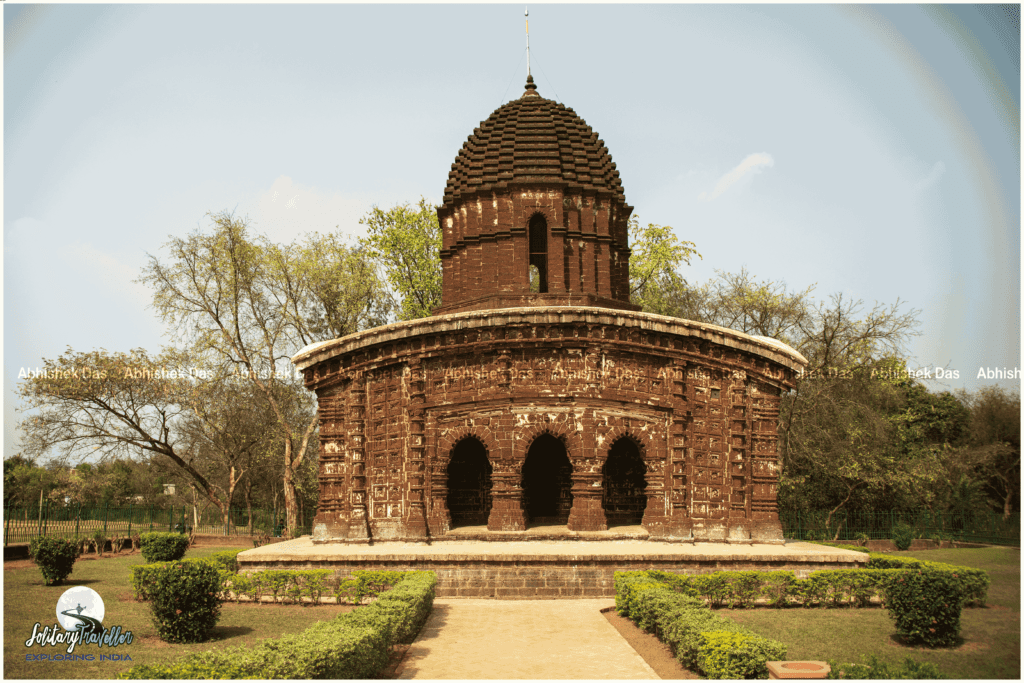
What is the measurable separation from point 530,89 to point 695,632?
55.7 feet

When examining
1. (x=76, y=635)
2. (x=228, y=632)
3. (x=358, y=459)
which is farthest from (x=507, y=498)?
(x=76, y=635)

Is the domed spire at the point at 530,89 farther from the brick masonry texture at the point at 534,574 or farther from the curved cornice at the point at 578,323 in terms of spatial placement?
the brick masonry texture at the point at 534,574

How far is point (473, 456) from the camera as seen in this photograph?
19.5 m

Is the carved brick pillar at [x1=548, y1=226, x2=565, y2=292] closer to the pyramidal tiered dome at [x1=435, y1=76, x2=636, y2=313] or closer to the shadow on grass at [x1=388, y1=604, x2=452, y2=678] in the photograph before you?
the pyramidal tiered dome at [x1=435, y1=76, x2=636, y2=313]

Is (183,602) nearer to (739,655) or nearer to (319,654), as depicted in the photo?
(319,654)

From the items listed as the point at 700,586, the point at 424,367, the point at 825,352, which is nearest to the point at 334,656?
the point at 700,586

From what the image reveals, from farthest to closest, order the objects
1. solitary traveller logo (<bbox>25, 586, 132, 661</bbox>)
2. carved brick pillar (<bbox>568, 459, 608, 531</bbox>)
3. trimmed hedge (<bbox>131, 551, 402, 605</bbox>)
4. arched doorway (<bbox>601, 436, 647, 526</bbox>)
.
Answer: arched doorway (<bbox>601, 436, 647, 526</bbox>) → carved brick pillar (<bbox>568, 459, 608, 531</bbox>) → trimmed hedge (<bbox>131, 551, 402, 605</bbox>) → solitary traveller logo (<bbox>25, 586, 132, 661</bbox>)

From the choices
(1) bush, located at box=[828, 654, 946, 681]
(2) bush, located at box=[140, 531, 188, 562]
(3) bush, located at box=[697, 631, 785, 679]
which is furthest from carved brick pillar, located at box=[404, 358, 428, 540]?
(1) bush, located at box=[828, 654, 946, 681]

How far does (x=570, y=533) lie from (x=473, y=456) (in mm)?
4282

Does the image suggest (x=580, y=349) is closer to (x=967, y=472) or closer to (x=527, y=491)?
(x=527, y=491)

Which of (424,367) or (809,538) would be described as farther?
(809,538)

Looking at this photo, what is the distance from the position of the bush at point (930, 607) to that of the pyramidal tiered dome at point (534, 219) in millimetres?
10159

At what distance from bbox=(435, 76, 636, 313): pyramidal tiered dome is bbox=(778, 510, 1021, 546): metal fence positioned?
1193cm

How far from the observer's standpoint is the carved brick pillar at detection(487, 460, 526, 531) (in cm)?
1623
